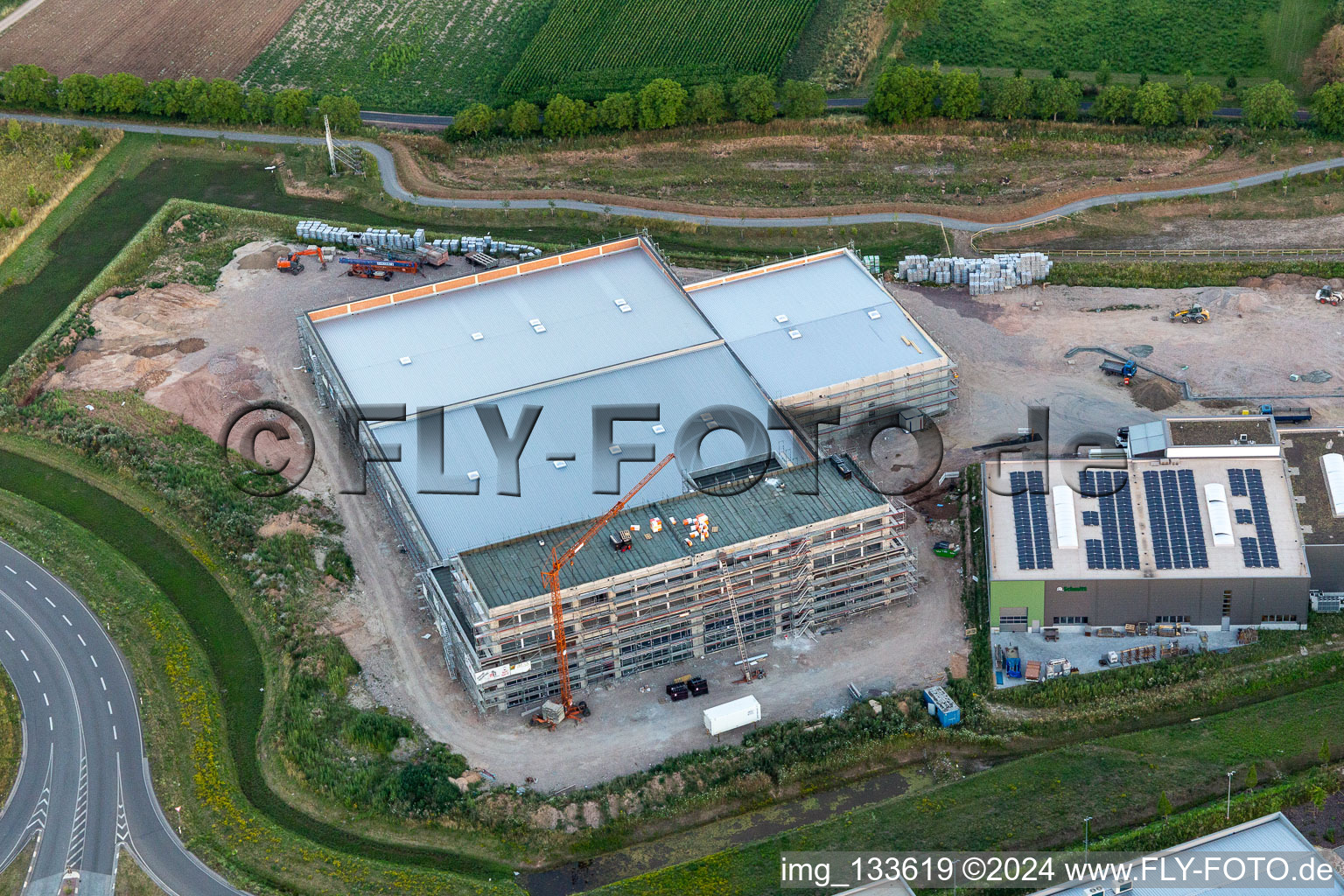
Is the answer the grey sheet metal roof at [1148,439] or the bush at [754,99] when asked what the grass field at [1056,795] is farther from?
the bush at [754,99]

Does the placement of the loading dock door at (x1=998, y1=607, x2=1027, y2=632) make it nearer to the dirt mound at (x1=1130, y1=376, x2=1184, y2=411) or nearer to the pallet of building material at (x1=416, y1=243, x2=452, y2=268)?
the dirt mound at (x1=1130, y1=376, x2=1184, y2=411)

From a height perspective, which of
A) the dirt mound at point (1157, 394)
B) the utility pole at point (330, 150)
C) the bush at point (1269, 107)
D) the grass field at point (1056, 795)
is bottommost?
the grass field at point (1056, 795)

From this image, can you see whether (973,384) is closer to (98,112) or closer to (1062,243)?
(1062,243)

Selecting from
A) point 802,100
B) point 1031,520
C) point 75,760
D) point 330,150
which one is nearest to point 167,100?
point 330,150

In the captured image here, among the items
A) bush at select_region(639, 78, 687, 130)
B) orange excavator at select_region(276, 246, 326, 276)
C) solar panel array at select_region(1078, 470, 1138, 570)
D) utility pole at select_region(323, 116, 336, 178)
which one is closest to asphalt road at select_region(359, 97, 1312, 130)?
utility pole at select_region(323, 116, 336, 178)

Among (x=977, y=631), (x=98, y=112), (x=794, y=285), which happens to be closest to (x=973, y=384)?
(x=794, y=285)

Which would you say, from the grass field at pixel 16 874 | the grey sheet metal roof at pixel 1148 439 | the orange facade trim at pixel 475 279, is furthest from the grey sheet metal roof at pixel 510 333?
the grass field at pixel 16 874

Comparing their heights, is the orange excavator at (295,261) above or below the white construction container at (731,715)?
above
